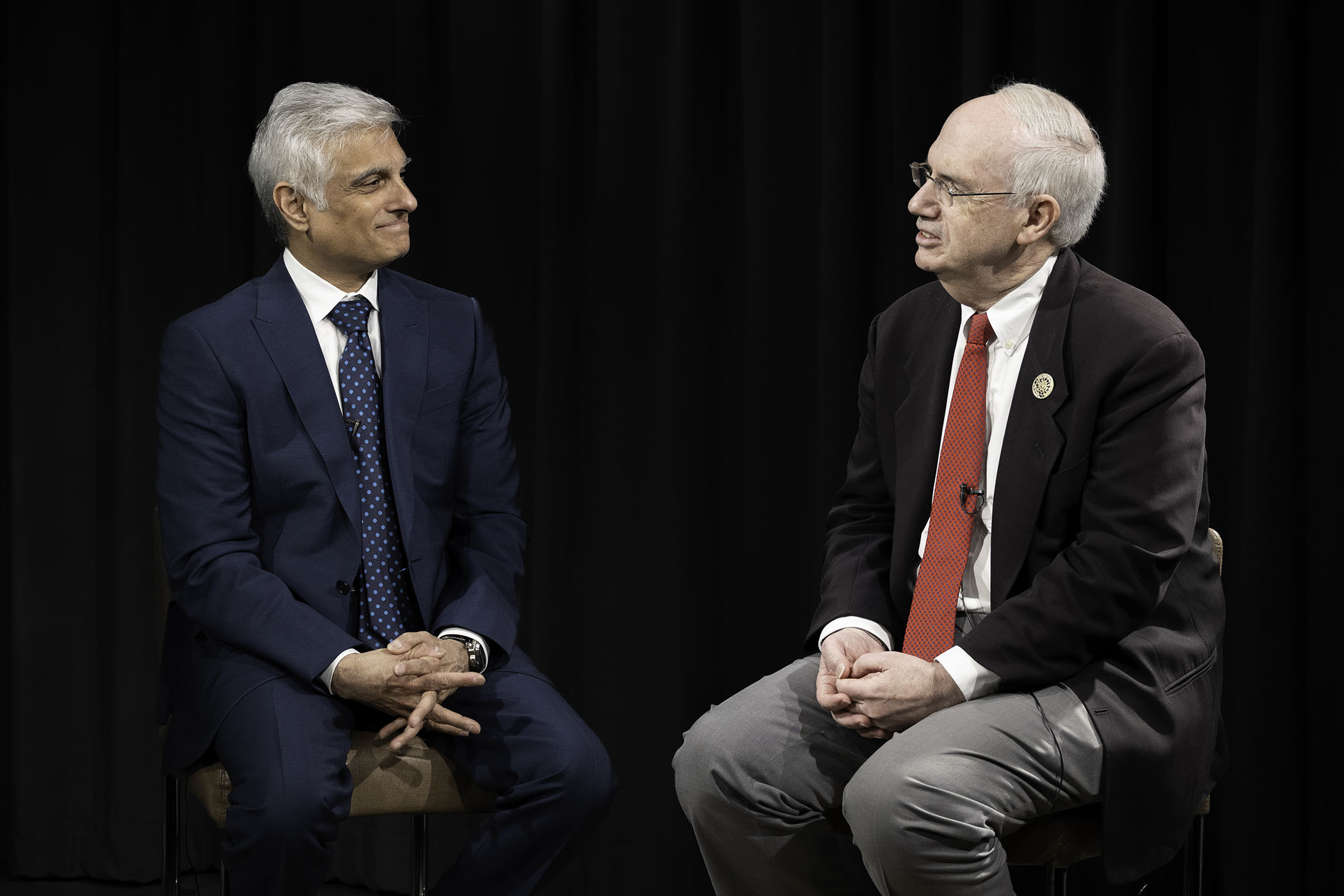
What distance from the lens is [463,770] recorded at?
2.32 meters

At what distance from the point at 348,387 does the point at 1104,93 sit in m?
1.59

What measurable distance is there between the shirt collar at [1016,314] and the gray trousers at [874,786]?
55 centimetres

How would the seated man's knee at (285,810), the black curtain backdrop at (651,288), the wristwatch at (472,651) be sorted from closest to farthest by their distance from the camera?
1. the seated man's knee at (285,810)
2. the wristwatch at (472,651)
3. the black curtain backdrop at (651,288)

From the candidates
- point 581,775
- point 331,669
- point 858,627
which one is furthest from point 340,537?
point 858,627

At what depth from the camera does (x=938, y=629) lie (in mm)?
2182

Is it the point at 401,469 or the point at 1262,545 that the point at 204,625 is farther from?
the point at 1262,545

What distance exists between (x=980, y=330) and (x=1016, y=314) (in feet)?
0.20

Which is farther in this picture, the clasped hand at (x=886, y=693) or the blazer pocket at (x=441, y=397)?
the blazer pocket at (x=441, y=397)

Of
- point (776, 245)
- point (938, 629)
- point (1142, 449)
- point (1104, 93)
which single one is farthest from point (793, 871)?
point (1104, 93)

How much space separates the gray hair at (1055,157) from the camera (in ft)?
7.21

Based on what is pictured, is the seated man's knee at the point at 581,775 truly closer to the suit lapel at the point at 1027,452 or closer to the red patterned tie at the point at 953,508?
the red patterned tie at the point at 953,508

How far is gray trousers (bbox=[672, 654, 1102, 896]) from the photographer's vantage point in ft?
6.32

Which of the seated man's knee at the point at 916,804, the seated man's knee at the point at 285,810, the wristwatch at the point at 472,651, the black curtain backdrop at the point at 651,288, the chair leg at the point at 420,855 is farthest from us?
the black curtain backdrop at the point at 651,288

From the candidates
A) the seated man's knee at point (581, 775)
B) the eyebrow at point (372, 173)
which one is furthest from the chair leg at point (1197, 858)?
the eyebrow at point (372, 173)
